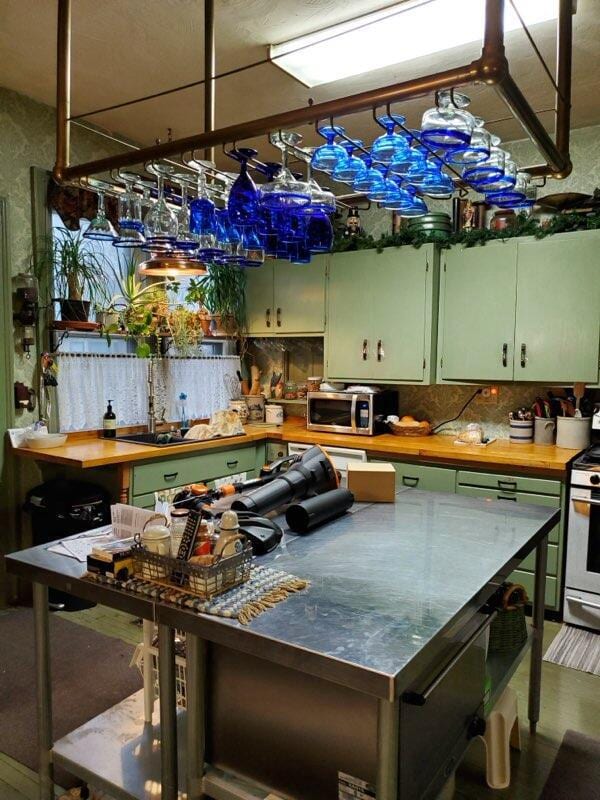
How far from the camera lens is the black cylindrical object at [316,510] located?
76.0 inches

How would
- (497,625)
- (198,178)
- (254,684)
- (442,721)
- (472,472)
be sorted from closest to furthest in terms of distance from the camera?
(254,684), (442,721), (198,178), (497,625), (472,472)

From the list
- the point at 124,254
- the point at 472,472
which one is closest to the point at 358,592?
the point at 472,472

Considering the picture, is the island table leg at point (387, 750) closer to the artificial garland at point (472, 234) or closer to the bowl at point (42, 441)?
the bowl at point (42, 441)

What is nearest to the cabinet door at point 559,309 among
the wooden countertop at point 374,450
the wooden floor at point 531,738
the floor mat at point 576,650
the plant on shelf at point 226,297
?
the wooden countertop at point 374,450

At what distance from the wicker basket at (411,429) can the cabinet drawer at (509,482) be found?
A: 663 mm

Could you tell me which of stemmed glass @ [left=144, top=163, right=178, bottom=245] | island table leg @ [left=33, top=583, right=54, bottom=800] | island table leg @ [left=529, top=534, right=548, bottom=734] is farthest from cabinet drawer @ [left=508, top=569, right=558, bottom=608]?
stemmed glass @ [left=144, top=163, right=178, bottom=245]

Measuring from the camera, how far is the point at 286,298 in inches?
183

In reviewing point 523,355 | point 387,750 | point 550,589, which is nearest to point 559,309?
point 523,355

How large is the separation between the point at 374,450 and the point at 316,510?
198 centimetres

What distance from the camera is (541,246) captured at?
3.58 m

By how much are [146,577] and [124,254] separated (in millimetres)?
3137

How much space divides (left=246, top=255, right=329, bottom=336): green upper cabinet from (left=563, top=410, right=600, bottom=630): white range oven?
6.93 ft

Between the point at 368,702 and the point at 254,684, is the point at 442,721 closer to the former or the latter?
the point at 368,702

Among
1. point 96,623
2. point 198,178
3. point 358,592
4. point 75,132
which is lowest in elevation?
point 96,623
